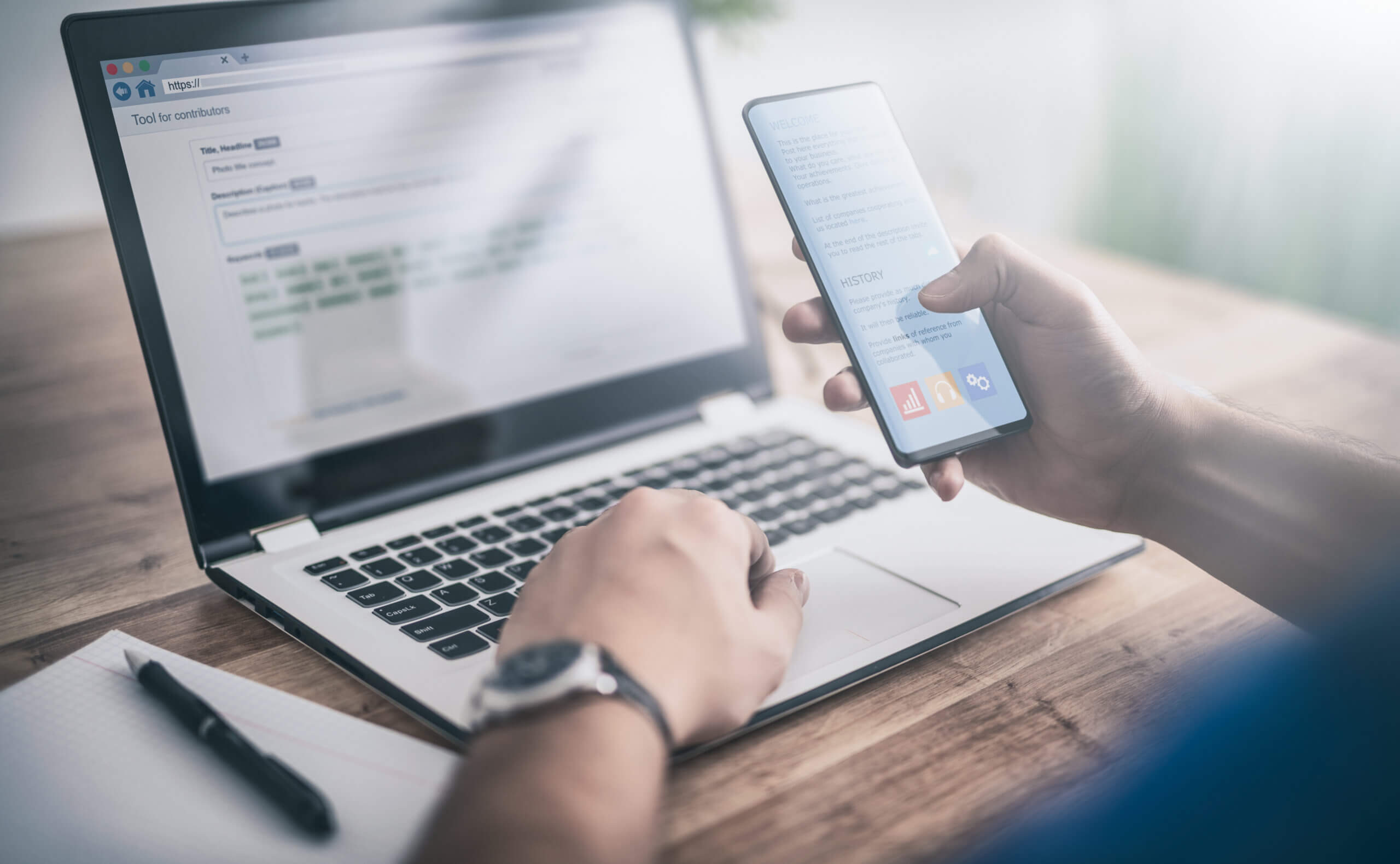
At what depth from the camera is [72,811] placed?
0.40 meters

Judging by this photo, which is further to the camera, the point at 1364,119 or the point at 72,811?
the point at 1364,119

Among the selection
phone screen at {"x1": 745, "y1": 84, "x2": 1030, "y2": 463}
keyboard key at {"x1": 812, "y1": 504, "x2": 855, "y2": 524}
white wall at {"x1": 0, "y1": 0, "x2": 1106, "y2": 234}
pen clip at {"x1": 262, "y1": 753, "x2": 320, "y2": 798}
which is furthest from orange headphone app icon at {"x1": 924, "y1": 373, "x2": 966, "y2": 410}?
white wall at {"x1": 0, "y1": 0, "x2": 1106, "y2": 234}

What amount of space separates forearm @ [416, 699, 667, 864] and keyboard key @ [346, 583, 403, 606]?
21 centimetres

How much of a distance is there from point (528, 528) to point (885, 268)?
1.04ft

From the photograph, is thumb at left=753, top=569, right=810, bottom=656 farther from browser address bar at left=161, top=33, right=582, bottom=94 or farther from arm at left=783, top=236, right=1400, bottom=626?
browser address bar at left=161, top=33, right=582, bottom=94

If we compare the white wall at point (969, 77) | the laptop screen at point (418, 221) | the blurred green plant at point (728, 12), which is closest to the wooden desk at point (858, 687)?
the laptop screen at point (418, 221)

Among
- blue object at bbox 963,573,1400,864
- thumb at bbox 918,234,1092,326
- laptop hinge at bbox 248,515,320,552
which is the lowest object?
blue object at bbox 963,573,1400,864

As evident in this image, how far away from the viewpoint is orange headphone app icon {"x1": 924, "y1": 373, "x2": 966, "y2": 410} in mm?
627

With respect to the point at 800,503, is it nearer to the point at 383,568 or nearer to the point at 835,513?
the point at 835,513

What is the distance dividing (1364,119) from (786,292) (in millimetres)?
1731

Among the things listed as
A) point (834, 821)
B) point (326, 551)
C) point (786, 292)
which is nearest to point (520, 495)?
point (326, 551)

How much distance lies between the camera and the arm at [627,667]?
0.33 metres

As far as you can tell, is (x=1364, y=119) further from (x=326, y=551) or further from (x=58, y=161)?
(x=58, y=161)

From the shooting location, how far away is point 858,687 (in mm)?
506
